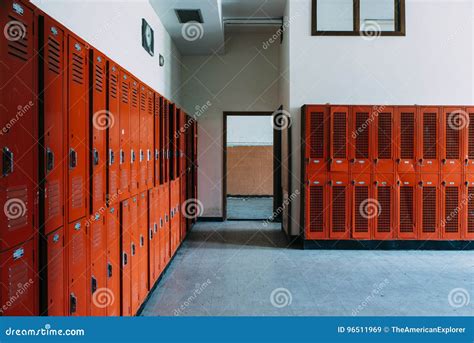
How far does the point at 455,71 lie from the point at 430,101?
61 cm

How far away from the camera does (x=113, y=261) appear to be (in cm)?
259

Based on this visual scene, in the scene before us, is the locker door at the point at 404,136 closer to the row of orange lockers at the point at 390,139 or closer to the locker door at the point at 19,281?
the row of orange lockers at the point at 390,139

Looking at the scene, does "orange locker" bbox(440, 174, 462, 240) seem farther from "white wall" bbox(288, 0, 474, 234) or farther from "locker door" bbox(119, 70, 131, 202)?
"locker door" bbox(119, 70, 131, 202)

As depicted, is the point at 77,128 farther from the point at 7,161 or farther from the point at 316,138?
the point at 316,138

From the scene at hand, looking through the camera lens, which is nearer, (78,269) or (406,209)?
(78,269)

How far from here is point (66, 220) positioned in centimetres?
184

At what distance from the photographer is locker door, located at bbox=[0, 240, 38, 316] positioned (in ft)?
4.41

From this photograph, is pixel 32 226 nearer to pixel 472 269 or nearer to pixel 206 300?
pixel 206 300

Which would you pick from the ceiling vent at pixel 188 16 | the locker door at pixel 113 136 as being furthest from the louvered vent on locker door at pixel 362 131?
the locker door at pixel 113 136

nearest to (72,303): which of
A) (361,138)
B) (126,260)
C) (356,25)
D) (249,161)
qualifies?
(126,260)

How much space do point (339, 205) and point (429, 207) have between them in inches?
50.8

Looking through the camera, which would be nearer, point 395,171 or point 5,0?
point 5,0

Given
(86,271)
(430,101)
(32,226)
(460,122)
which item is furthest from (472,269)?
(32,226)

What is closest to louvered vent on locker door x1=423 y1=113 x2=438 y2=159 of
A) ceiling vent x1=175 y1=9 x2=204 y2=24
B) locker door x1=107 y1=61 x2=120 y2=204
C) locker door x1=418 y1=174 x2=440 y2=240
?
locker door x1=418 y1=174 x2=440 y2=240
